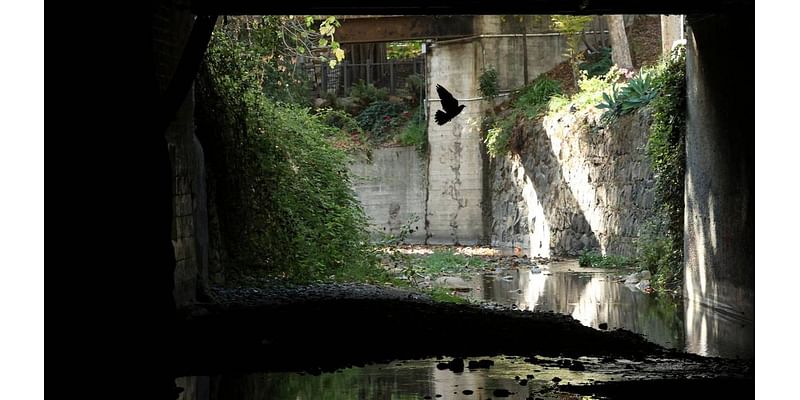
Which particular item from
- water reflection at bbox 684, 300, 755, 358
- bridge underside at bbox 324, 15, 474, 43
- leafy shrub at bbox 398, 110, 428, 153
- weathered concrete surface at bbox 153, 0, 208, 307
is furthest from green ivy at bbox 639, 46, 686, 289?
→ leafy shrub at bbox 398, 110, 428, 153

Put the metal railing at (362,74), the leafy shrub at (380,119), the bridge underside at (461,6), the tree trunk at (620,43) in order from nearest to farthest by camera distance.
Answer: the bridge underside at (461,6) < the tree trunk at (620,43) < the leafy shrub at (380,119) < the metal railing at (362,74)

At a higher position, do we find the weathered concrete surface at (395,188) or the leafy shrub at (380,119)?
the leafy shrub at (380,119)

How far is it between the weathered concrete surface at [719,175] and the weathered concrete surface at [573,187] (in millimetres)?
4457

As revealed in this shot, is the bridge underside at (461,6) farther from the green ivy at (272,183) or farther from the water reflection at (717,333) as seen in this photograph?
the water reflection at (717,333)

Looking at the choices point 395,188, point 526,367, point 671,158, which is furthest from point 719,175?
point 395,188

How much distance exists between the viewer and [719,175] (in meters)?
13.4

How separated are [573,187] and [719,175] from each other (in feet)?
31.1

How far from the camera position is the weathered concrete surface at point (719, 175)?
40.8ft

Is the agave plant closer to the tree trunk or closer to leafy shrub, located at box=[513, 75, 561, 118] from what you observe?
the tree trunk

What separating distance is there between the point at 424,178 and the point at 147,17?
76.9ft

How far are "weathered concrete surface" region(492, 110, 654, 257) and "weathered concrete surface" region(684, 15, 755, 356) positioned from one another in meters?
4.46

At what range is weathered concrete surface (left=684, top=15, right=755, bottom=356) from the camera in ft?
40.8

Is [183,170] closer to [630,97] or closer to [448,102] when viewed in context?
[448,102]

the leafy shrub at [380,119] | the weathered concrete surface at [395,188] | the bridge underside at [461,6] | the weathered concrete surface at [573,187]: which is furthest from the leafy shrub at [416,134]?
the bridge underside at [461,6]
